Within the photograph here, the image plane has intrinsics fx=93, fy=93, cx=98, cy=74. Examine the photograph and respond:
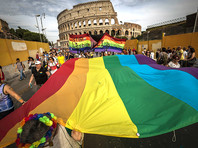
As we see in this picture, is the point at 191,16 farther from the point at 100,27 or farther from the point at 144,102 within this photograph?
the point at 100,27

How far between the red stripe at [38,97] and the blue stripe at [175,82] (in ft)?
7.66

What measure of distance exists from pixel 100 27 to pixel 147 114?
5722 centimetres

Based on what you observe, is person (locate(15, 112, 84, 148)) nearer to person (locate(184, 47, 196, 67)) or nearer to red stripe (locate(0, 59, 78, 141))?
red stripe (locate(0, 59, 78, 141))

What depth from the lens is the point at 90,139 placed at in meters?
2.70

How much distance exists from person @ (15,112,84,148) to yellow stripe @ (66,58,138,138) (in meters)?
0.26

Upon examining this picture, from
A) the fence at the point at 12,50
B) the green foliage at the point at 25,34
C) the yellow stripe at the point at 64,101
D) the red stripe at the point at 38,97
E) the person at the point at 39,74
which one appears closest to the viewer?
the yellow stripe at the point at 64,101

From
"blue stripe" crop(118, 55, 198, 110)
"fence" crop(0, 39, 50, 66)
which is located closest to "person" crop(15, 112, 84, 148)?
"blue stripe" crop(118, 55, 198, 110)

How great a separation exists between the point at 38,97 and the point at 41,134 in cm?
160

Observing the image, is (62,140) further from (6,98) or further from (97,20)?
(97,20)

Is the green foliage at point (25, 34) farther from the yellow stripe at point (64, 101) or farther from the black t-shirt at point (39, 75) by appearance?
the yellow stripe at point (64, 101)

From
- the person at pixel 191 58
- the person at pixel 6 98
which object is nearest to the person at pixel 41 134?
the person at pixel 6 98

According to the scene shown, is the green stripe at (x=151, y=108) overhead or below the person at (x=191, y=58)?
below

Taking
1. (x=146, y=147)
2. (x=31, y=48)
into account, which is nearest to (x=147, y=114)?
(x=146, y=147)

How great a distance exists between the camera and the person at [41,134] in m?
1.03
